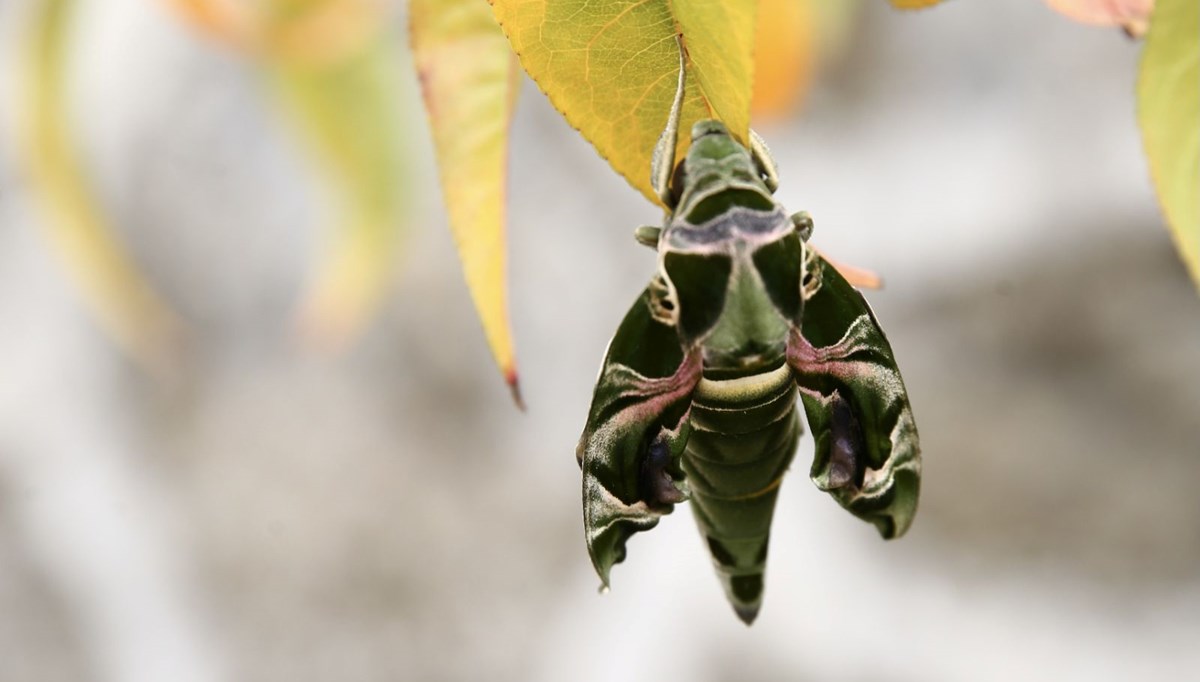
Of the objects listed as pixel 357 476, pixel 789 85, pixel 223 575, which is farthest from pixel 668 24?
pixel 223 575

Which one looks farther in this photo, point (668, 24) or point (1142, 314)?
point (1142, 314)

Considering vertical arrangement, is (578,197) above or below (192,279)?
below

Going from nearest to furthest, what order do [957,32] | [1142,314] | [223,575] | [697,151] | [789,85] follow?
1. [697,151]
2. [789,85]
3. [1142,314]
4. [957,32]
5. [223,575]

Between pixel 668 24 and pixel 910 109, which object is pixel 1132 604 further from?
pixel 668 24

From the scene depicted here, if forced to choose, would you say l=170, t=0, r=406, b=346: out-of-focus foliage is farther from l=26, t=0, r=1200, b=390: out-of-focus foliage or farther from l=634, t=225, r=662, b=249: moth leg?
l=634, t=225, r=662, b=249: moth leg

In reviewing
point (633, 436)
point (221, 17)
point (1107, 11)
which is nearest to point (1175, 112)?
point (1107, 11)

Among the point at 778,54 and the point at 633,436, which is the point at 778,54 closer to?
the point at 778,54
